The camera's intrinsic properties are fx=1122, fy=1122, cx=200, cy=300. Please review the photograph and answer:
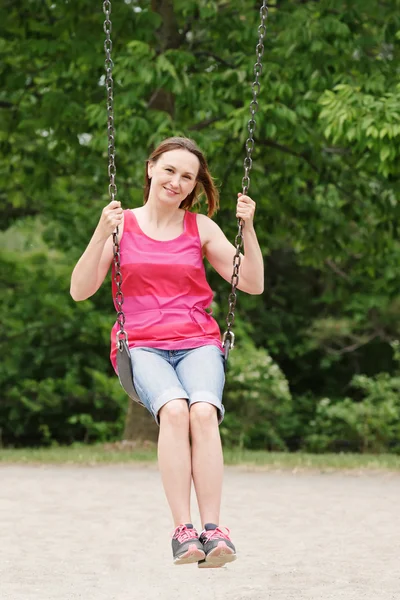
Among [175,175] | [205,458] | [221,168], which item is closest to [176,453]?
[205,458]

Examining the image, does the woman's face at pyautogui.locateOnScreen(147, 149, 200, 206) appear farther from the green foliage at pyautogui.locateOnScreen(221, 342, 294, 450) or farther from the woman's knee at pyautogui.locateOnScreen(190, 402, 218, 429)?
the green foliage at pyautogui.locateOnScreen(221, 342, 294, 450)

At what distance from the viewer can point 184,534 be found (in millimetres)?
4316

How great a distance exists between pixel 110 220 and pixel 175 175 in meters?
0.41

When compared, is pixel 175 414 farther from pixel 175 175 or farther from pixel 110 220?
pixel 175 175

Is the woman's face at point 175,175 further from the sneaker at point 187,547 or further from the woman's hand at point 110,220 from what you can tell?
the sneaker at point 187,547

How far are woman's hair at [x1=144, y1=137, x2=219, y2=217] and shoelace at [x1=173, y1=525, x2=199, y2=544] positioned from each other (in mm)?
1507

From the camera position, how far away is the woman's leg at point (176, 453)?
443cm

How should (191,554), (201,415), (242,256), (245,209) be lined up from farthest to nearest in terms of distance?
(242,256)
(245,209)
(201,415)
(191,554)

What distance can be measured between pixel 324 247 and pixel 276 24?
139 inches

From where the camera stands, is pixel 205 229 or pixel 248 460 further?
pixel 248 460

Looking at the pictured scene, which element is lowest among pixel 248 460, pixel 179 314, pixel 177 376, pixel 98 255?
pixel 248 460

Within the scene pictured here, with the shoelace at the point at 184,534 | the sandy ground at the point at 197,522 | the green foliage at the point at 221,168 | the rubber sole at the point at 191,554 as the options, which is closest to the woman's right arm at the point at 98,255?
the shoelace at the point at 184,534

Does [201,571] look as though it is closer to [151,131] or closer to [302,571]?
[302,571]

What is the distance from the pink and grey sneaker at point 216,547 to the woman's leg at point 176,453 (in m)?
0.11
